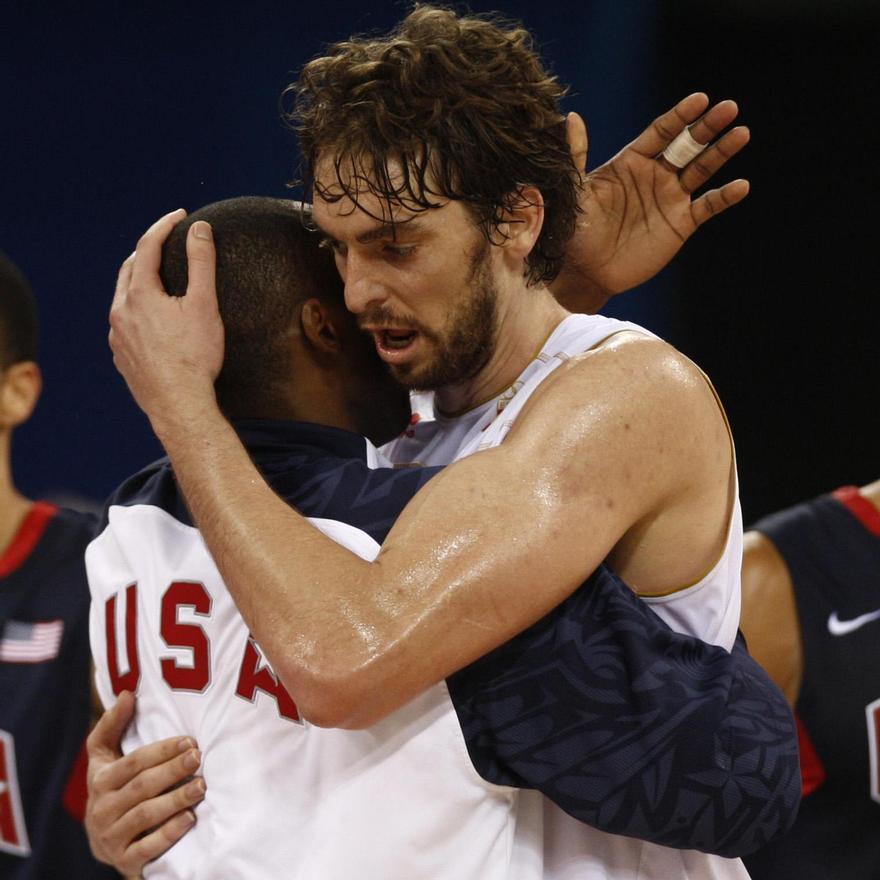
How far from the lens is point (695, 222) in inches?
87.4

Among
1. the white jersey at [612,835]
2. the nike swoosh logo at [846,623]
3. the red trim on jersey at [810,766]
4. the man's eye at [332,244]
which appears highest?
the man's eye at [332,244]

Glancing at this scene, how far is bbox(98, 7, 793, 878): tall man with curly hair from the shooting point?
137 centimetres

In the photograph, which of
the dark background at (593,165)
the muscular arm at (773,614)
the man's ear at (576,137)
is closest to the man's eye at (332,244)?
the man's ear at (576,137)

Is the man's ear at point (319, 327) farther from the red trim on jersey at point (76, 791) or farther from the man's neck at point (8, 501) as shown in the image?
the red trim on jersey at point (76, 791)

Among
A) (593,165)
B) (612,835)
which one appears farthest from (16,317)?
(612,835)

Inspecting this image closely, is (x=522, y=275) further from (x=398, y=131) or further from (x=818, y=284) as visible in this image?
(x=818, y=284)

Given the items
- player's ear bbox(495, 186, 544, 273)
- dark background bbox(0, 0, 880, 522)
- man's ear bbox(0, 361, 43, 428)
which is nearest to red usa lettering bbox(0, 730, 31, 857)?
dark background bbox(0, 0, 880, 522)

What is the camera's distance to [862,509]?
2.90 metres

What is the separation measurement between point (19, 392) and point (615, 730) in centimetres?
139

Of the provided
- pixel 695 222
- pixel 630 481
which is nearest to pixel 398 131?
pixel 630 481

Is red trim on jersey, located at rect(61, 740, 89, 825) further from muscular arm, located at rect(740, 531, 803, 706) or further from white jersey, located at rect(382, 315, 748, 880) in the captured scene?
muscular arm, located at rect(740, 531, 803, 706)

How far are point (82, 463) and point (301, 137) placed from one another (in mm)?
857

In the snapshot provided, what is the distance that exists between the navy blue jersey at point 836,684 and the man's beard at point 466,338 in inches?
52.6

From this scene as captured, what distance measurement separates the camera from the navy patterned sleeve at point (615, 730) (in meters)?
1.41
